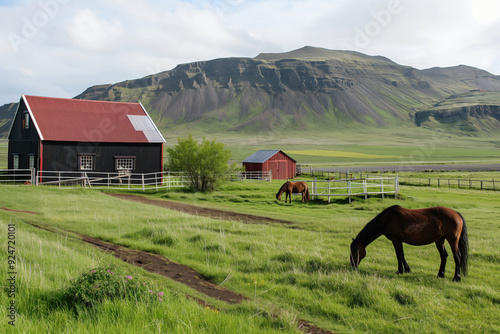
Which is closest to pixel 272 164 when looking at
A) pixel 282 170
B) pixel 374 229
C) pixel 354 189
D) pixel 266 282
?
pixel 282 170

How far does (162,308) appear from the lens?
5.72 metres

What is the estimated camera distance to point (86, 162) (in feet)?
108

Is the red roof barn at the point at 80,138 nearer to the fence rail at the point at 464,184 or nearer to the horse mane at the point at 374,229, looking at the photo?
the horse mane at the point at 374,229

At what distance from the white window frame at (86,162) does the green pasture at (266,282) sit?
59.9 feet

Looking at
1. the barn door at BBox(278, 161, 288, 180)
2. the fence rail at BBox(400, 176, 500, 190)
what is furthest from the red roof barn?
the fence rail at BBox(400, 176, 500, 190)

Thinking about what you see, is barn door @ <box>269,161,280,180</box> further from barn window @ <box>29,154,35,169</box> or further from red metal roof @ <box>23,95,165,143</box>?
barn window @ <box>29,154,35,169</box>

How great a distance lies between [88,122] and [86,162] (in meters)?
4.00

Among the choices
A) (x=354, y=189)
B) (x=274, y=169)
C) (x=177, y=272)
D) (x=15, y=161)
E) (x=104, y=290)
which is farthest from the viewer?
(x=274, y=169)

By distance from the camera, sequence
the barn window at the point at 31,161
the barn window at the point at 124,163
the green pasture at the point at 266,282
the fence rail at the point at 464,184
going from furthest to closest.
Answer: the fence rail at the point at 464,184, the barn window at the point at 124,163, the barn window at the point at 31,161, the green pasture at the point at 266,282

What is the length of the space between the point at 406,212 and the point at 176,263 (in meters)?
5.59

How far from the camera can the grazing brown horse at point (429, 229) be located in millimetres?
7984

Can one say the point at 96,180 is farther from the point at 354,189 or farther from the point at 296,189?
the point at 354,189

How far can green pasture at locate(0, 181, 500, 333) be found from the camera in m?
5.54

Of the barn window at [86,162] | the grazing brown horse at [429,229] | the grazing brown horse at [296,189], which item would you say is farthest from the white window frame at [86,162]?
the grazing brown horse at [429,229]
